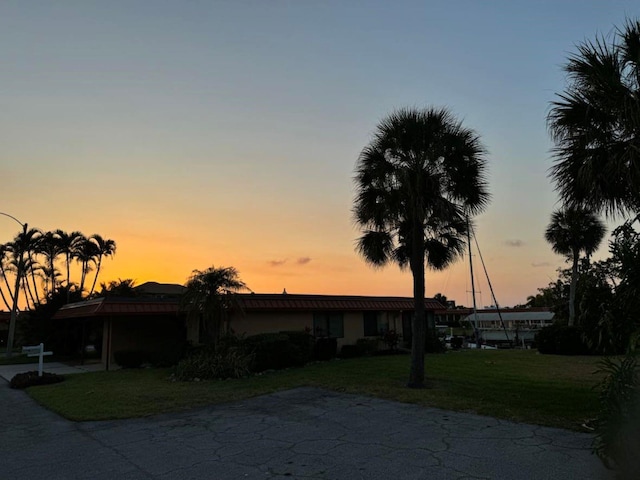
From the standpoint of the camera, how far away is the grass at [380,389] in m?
8.69

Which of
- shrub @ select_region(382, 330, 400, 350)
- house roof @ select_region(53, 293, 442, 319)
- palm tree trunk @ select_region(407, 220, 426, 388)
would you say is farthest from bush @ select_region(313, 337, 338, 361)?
palm tree trunk @ select_region(407, 220, 426, 388)

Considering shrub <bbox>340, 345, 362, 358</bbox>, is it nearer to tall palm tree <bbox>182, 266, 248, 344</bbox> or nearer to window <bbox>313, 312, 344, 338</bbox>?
window <bbox>313, 312, 344, 338</bbox>

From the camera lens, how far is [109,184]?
15.5 meters

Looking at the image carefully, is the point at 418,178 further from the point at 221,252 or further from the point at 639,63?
the point at 221,252

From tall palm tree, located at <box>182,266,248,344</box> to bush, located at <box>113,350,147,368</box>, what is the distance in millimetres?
3525

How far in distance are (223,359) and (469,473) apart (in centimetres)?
1062

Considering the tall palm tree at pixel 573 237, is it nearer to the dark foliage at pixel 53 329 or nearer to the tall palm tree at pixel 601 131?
the tall palm tree at pixel 601 131

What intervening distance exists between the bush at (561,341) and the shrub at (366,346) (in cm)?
847

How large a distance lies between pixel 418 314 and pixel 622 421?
7.71 m

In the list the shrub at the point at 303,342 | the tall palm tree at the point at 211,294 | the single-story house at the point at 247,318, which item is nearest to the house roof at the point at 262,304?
the single-story house at the point at 247,318

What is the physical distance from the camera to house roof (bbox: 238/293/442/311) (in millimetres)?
19484

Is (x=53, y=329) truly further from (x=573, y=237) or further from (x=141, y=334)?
(x=573, y=237)

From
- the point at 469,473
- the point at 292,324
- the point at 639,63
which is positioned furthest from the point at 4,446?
the point at 292,324

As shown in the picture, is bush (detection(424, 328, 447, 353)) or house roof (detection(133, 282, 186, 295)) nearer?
bush (detection(424, 328, 447, 353))
